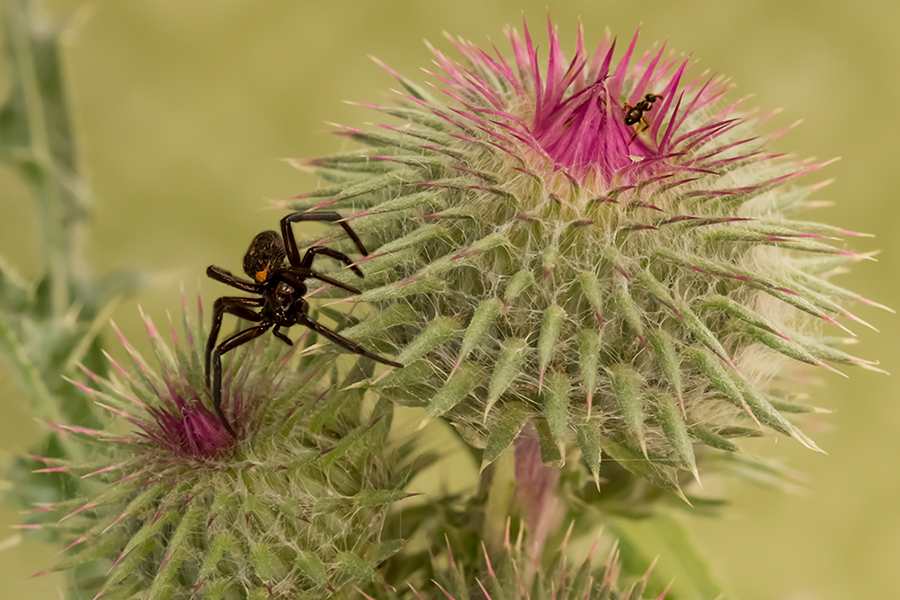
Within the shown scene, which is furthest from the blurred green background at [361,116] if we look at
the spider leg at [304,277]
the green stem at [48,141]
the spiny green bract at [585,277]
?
the spiny green bract at [585,277]

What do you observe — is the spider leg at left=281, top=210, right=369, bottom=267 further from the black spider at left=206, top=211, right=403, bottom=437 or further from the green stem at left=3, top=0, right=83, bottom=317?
the green stem at left=3, top=0, right=83, bottom=317

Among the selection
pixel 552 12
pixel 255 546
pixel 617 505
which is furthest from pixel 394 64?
pixel 255 546

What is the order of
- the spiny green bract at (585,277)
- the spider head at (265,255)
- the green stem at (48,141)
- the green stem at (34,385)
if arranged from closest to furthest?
1. the spiny green bract at (585,277)
2. the spider head at (265,255)
3. the green stem at (34,385)
4. the green stem at (48,141)

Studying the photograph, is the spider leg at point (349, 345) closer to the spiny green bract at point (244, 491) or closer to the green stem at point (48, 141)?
the spiny green bract at point (244, 491)

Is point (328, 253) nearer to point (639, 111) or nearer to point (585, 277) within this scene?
point (585, 277)

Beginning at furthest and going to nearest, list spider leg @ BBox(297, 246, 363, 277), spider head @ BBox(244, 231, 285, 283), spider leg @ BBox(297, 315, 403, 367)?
spider head @ BBox(244, 231, 285, 283), spider leg @ BBox(297, 246, 363, 277), spider leg @ BBox(297, 315, 403, 367)

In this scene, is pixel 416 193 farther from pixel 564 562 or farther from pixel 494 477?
pixel 564 562

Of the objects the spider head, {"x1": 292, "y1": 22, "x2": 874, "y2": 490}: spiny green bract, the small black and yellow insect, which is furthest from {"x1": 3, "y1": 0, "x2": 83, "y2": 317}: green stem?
the small black and yellow insect
